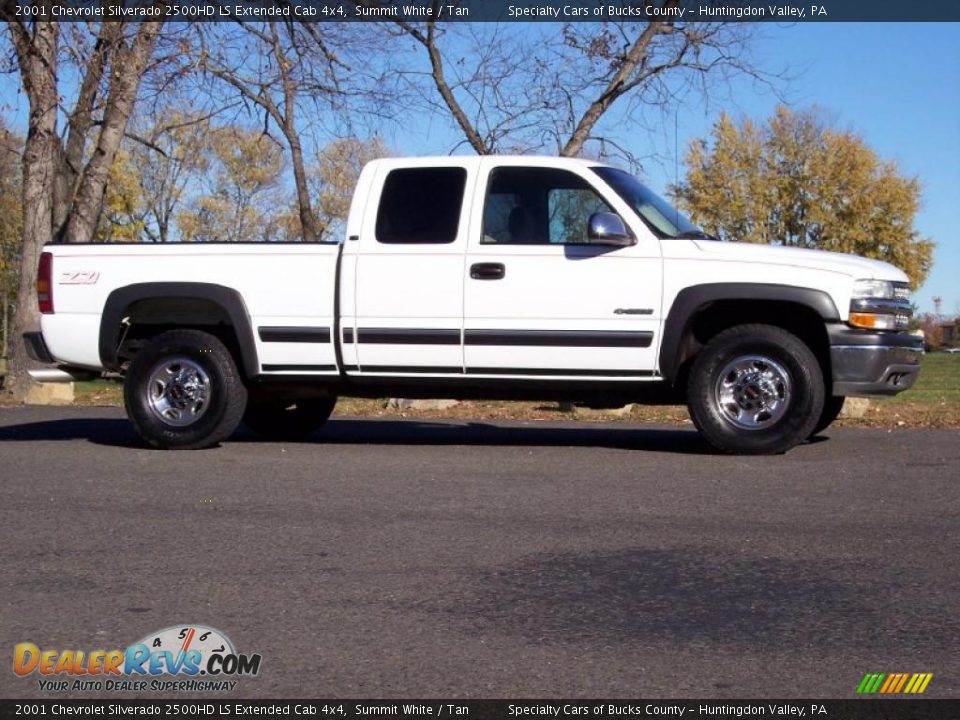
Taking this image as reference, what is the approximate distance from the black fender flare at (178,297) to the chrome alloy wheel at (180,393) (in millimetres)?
349

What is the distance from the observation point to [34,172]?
17938 mm

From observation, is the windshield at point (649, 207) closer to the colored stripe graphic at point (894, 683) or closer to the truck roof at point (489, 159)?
the truck roof at point (489, 159)

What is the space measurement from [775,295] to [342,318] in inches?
119

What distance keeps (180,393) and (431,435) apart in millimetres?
2227

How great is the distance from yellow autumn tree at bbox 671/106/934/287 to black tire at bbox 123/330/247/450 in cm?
4782

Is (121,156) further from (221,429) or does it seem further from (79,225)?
(221,429)

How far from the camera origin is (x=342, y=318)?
9.06 metres

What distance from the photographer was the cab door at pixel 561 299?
8703 mm

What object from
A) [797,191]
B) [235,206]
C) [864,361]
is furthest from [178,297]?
[797,191]

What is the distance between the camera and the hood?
27.8 ft

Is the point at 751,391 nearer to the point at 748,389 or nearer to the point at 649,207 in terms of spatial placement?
the point at 748,389

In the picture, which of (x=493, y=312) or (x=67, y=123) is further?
(x=67, y=123)

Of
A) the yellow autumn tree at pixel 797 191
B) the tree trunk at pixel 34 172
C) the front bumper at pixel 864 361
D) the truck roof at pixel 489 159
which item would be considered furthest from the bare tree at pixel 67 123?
the yellow autumn tree at pixel 797 191
